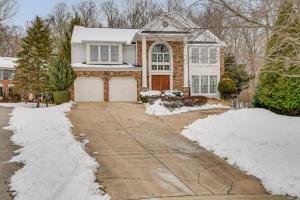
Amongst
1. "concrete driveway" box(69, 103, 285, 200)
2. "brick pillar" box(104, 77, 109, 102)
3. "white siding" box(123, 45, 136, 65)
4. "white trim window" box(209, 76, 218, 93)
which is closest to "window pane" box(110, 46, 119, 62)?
"white siding" box(123, 45, 136, 65)

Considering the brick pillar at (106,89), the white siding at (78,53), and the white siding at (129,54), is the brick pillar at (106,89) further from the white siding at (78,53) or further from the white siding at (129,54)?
the white siding at (78,53)

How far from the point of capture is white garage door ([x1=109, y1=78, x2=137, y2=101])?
29.8 meters

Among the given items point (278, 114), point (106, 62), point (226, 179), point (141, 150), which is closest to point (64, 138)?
point (141, 150)

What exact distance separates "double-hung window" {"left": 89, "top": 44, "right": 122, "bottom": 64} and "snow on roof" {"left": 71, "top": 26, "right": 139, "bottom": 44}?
571 mm

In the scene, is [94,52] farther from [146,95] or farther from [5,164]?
[5,164]

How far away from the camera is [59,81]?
88.3ft

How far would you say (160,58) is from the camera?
30328 millimetres

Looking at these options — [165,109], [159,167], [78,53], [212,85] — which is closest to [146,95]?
[165,109]

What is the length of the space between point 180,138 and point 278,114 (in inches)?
199

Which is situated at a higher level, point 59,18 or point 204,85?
point 59,18

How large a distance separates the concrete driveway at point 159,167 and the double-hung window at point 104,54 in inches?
553

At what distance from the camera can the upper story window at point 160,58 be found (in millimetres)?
30250

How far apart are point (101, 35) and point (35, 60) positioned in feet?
20.1

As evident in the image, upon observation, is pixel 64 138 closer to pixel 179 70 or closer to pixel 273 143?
pixel 273 143
